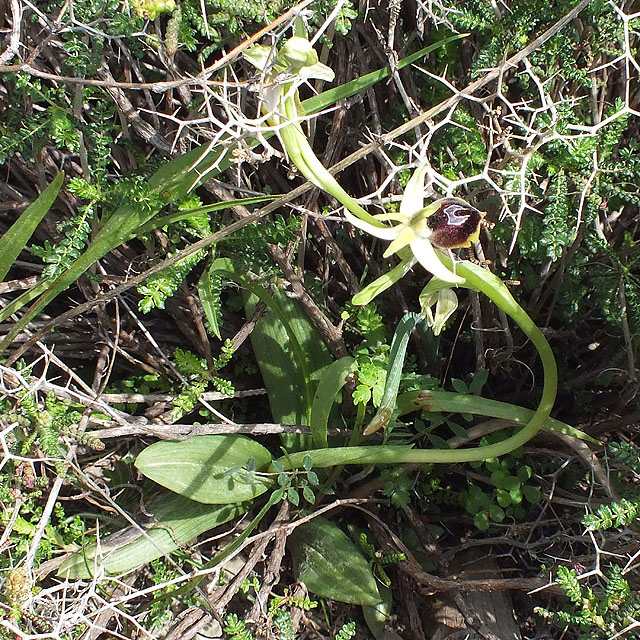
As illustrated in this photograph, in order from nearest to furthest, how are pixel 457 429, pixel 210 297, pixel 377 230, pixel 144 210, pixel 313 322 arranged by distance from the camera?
pixel 377 230
pixel 144 210
pixel 210 297
pixel 457 429
pixel 313 322

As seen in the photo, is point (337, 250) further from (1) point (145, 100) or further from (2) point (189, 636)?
(2) point (189, 636)

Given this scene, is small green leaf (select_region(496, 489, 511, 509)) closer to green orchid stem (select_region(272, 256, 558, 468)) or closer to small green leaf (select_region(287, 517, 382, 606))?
green orchid stem (select_region(272, 256, 558, 468))

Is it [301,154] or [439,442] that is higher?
[301,154]

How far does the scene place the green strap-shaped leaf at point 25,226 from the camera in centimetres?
132

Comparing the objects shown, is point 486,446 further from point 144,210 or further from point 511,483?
point 144,210

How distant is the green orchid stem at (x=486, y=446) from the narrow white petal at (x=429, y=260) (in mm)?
51

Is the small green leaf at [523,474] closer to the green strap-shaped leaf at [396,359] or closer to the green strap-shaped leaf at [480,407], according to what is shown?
the green strap-shaped leaf at [480,407]

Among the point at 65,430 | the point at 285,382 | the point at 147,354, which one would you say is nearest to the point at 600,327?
the point at 285,382

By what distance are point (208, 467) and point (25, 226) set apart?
2.27 feet

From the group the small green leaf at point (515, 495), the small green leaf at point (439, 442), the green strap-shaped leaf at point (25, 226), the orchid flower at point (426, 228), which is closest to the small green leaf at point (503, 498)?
the small green leaf at point (515, 495)

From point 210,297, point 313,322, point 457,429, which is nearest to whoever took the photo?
point 210,297

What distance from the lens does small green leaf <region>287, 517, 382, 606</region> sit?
1.57m

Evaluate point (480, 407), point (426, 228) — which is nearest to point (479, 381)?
point (480, 407)

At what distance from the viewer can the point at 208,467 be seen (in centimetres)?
156
